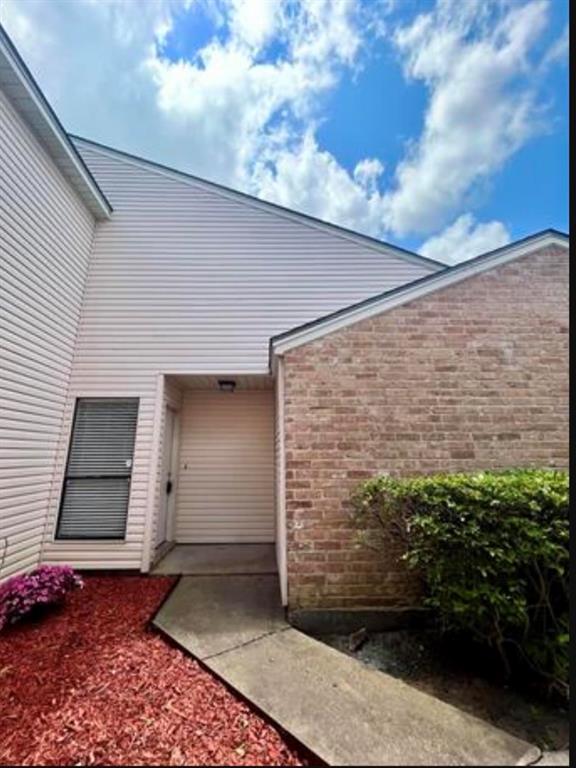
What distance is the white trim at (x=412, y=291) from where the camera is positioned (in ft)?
14.3

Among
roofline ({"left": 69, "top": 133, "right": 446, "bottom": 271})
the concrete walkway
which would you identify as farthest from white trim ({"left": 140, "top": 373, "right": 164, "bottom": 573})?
roofline ({"left": 69, "top": 133, "right": 446, "bottom": 271})

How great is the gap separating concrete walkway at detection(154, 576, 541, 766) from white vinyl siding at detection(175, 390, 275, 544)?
282cm

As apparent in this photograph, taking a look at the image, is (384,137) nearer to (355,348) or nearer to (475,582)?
(355,348)

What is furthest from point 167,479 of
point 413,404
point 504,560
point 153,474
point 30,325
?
point 504,560

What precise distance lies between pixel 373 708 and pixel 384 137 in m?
8.49

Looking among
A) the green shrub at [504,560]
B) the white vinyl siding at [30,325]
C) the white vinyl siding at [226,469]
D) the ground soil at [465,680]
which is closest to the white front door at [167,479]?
the white vinyl siding at [226,469]

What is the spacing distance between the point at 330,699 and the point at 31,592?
3.45 meters

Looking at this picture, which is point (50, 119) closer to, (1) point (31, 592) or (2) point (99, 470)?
(2) point (99, 470)

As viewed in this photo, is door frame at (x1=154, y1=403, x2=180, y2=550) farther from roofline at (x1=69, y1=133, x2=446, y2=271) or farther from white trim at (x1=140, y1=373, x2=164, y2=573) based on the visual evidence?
roofline at (x1=69, y1=133, x2=446, y2=271)

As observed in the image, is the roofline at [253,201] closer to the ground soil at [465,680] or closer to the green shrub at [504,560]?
the green shrub at [504,560]

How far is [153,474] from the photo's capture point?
573 cm

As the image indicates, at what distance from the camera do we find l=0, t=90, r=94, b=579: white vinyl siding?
15.4ft

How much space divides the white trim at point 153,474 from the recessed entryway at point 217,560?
29 centimetres

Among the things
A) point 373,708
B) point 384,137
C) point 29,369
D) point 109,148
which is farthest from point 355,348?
point 109,148
